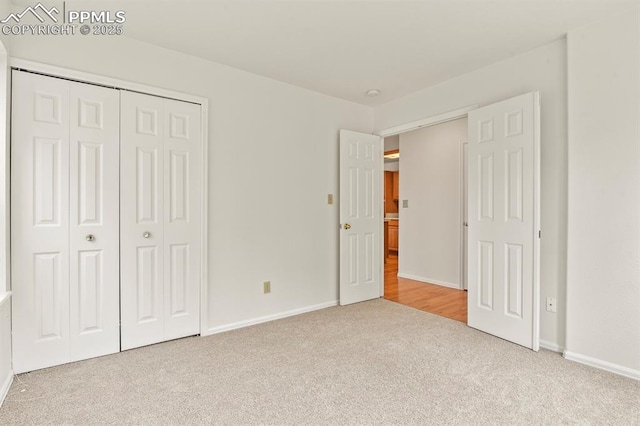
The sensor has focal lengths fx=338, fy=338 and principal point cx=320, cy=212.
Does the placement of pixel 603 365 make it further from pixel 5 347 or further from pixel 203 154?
pixel 5 347

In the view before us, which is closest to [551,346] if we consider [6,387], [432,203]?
[432,203]

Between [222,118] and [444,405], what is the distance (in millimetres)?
2927

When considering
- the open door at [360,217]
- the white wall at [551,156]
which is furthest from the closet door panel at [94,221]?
the white wall at [551,156]

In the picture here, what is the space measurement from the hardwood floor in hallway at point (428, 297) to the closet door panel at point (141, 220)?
9.25 feet

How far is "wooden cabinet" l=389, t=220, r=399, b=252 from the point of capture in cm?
830

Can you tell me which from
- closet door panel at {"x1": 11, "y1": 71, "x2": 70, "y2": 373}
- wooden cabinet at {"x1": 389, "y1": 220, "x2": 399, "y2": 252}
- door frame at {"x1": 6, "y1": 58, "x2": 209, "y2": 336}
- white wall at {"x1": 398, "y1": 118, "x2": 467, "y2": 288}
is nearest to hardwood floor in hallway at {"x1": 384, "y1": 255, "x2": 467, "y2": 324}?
white wall at {"x1": 398, "y1": 118, "x2": 467, "y2": 288}

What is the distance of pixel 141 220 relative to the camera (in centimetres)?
283

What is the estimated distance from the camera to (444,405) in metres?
1.99

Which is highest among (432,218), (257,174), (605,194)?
(257,174)

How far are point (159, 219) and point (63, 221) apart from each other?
659mm

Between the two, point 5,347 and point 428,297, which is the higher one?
point 5,347

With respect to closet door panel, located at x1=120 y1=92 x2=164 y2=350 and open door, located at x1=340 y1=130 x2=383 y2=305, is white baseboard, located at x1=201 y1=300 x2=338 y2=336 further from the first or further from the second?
closet door panel, located at x1=120 y1=92 x2=164 y2=350

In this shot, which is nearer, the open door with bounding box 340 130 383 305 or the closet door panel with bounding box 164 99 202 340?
the closet door panel with bounding box 164 99 202 340

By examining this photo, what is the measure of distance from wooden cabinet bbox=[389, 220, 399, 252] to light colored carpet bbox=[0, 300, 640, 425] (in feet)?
17.4
